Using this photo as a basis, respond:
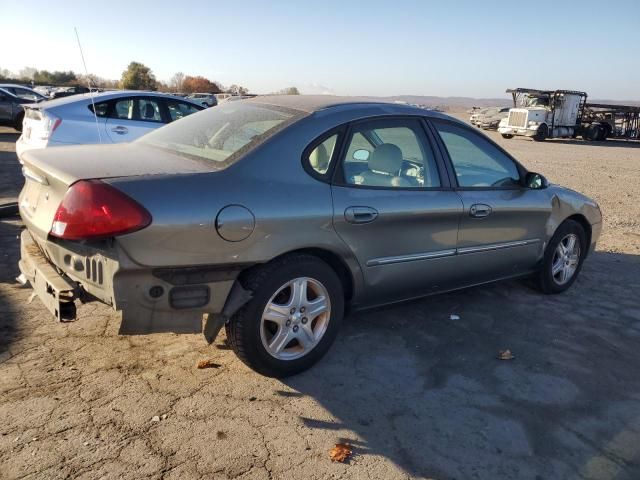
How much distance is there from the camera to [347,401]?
126 inches

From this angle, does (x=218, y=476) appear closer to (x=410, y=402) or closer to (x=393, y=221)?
(x=410, y=402)

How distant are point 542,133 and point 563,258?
2693 cm

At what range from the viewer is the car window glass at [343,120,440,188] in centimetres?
363

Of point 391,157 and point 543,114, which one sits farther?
point 543,114

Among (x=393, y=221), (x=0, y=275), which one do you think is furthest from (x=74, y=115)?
(x=393, y=221)

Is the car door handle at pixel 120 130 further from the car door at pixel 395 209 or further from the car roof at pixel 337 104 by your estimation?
the car door at pixel 395 209

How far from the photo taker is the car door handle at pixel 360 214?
3.41 metres

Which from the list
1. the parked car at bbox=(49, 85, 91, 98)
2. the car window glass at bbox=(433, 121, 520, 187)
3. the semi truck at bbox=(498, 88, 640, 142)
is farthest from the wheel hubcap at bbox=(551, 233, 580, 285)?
the semi truck at bbox=(498, 88, 640, 142)

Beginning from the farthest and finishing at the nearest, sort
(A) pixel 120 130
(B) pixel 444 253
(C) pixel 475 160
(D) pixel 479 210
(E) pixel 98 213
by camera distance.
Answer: (A) pixel 120 130
(C) pixel 475 160
(D) pixel 479 210
(B) pixel 444 253
(E) pixel 98 213

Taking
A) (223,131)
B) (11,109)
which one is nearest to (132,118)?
(223,131)

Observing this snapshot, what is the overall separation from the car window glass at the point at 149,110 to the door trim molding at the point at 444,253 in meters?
6.49

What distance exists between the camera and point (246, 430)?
9.41 feet

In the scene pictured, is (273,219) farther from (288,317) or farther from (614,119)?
(614,119)

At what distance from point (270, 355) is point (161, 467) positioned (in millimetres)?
924
